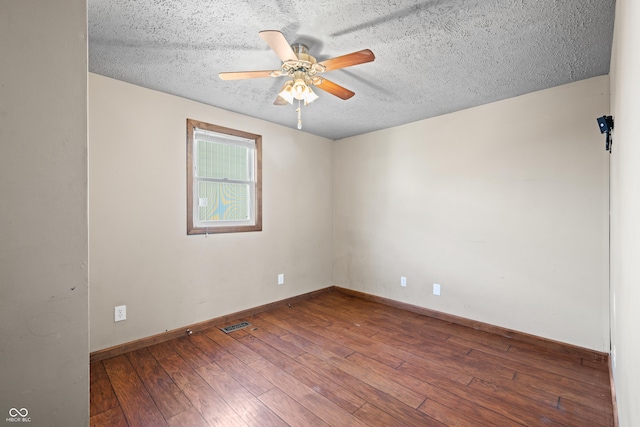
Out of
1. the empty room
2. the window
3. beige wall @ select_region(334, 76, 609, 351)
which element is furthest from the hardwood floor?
the window

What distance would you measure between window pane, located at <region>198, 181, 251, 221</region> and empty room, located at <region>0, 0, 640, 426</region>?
0.02 m

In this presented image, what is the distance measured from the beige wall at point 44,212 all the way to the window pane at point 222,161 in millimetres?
2309

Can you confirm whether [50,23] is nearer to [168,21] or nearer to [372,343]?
[168,21]

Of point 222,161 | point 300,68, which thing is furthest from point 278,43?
point 222,161

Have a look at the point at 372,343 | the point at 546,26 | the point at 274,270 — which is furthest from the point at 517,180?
the point at 274,270

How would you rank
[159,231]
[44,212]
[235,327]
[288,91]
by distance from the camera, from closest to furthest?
[44,212]
[288,91]
[159,231]
[235,327]

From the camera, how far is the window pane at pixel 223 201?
310cm

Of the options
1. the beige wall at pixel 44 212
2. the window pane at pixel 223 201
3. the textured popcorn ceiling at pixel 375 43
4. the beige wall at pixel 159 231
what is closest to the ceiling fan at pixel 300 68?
the textured popcorn ceiling at pixel 375 43

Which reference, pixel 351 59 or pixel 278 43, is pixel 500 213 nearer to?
pixel 351 59

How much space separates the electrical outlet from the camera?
8.27 ft

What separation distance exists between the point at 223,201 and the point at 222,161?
0.45 meters

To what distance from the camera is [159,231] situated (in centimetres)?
277

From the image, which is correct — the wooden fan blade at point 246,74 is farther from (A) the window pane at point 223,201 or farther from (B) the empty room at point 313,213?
(A) the window pane at point 223,201

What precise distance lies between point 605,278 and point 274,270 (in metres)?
3.27
